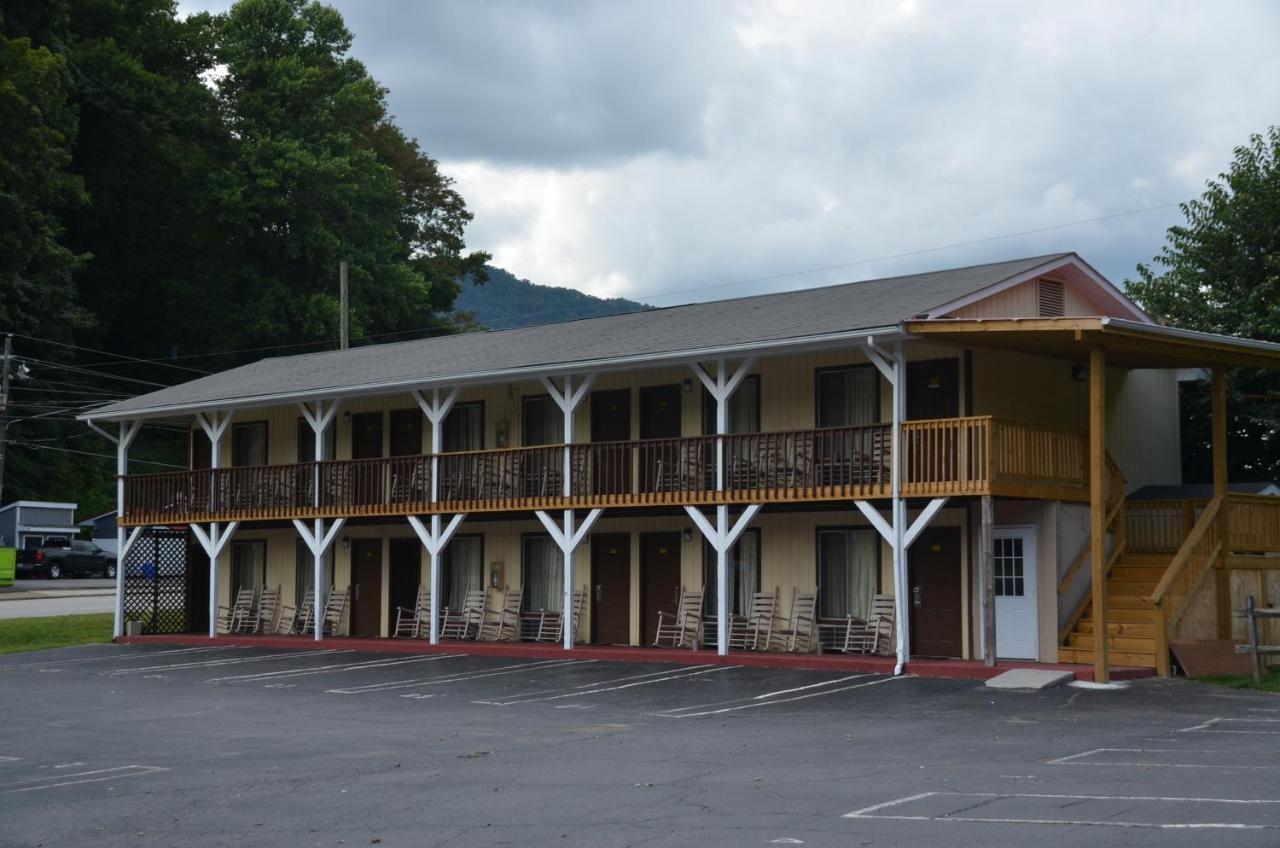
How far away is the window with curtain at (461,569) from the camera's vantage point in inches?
1256

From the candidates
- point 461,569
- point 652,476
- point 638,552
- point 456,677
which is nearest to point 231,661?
point 461,569

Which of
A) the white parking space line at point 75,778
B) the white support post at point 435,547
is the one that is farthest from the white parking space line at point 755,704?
the white support post at point 435,547

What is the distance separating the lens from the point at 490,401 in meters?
31.5

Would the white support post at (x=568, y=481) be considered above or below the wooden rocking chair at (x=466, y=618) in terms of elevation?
above

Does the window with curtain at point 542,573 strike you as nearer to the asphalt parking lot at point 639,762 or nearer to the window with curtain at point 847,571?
the asphalt parking lot at point 639,762

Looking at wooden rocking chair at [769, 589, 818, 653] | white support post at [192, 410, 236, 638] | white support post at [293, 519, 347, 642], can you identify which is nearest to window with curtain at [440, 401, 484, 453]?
white support post at [293, 519, 347, 642]

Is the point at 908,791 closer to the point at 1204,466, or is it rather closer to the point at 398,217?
the point at 1204,466

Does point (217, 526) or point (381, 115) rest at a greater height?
point (381, 115)

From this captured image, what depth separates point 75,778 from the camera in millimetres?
14758

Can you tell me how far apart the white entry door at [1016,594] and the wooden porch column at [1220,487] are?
2678mm

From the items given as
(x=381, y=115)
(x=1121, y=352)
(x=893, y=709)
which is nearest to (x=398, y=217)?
(x=381, y=115)

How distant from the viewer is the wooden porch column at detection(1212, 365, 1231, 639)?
23641mm

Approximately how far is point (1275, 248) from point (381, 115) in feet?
162

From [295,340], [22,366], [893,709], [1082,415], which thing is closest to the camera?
[893,709]
